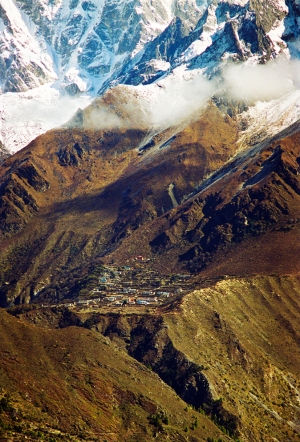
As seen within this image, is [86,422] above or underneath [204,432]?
above

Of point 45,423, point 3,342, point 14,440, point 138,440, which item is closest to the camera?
point 14,440

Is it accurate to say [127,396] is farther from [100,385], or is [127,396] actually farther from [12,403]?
[12,403]

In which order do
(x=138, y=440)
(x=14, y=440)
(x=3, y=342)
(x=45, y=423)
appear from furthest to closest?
(x=3, y=342)
(x=138, y=440)
(x=45, y=423)
(x=14, y=440)

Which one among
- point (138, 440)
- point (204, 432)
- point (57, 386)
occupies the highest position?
point (57, 386)

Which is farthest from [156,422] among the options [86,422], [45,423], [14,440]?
[14,440]

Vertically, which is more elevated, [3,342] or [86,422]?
[3,342]

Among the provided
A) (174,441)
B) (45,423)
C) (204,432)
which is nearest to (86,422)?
(45,423)

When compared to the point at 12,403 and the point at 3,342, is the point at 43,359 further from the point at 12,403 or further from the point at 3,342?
the point at 12,403

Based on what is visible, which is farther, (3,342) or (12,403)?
(3,342)

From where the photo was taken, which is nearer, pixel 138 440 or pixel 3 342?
pixel 138 440
